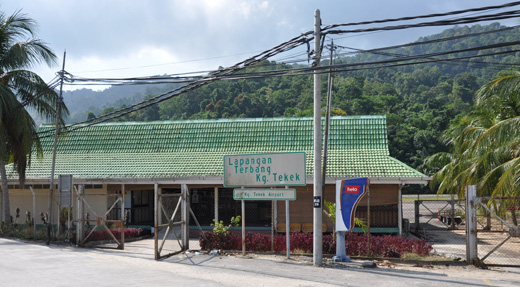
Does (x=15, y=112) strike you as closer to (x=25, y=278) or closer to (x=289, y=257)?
(x=25, y=278)

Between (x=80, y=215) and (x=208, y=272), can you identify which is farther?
(x=80, y=215)

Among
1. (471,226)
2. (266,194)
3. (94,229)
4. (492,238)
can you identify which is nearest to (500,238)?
(492,238)

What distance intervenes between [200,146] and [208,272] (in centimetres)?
1246

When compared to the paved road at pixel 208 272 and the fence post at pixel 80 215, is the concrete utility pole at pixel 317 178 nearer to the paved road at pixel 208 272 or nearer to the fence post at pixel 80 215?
the paved road at pixel 208 272

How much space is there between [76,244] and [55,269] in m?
5.29

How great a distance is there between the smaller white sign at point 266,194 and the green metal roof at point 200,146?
4.85 meters

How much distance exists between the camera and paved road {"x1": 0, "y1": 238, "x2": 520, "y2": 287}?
37.4ft

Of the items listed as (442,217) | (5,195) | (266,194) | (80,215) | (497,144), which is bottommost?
(442,217)

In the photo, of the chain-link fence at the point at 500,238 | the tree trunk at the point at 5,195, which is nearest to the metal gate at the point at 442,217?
the chain-link fence at the point at 500,238

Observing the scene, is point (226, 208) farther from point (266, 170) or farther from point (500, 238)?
point (500, 238)

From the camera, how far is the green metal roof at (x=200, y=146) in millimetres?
21422

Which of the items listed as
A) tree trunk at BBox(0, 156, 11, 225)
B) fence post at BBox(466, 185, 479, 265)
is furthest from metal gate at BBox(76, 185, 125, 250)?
fence post at BBox(466, 185, 479, 265)

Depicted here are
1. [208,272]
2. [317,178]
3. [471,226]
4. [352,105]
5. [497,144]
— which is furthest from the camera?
[352,105]

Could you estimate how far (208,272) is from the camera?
12797mm
